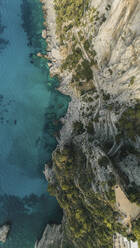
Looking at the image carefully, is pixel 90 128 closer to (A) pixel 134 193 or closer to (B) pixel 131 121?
(B) pixel 131 121

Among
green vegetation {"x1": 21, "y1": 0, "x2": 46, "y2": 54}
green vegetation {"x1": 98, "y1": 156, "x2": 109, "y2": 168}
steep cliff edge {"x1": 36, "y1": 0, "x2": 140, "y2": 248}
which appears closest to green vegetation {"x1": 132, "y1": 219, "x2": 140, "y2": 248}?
steep cliff edge {"x1": 36, "y1": 0, "x2": 140, "y2": 248}

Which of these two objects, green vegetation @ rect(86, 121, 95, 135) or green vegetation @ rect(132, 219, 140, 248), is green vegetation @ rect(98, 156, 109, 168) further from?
green vegetation @ rect(132, 219, 140, 248)

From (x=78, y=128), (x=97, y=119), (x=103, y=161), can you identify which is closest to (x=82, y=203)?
(x=103, y=161)

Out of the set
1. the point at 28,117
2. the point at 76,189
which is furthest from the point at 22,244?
the point at 28,117

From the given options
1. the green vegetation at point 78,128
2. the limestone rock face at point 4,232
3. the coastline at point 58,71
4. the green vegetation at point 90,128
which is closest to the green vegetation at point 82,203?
the green vegetation at point 78,128

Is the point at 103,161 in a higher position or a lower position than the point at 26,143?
lower
